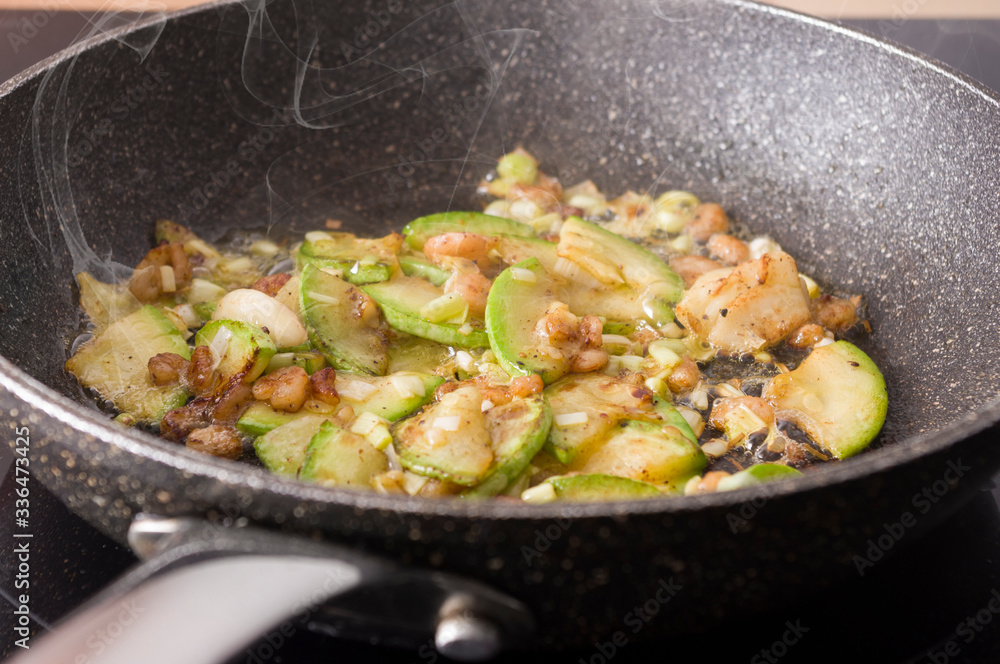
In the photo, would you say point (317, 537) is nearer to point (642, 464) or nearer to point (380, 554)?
point (380, 554)

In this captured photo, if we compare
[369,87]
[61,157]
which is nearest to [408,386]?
[61,157]

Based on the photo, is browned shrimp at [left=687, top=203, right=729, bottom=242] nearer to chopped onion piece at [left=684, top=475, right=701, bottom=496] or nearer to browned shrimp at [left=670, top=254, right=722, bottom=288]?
browned shrimp at [left=670, top=254, right=722, bottom=288]

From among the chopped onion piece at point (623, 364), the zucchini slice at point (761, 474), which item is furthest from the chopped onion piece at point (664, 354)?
the zucchini slice at point (761, 474)

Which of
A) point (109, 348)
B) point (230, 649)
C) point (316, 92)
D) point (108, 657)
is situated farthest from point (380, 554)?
point (316, 92)

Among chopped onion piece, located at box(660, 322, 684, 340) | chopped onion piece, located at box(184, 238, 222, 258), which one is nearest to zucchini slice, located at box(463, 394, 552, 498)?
chopped onion piece, located at box(660, 322, 684, 340)

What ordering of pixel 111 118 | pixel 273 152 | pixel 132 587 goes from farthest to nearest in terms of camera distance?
pixel 273 152 → pixel 111 118 → pixel 132 587
